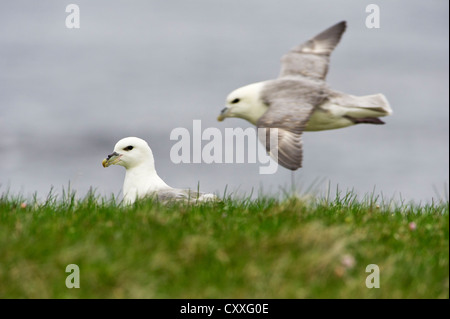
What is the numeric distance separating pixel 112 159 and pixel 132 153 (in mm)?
399

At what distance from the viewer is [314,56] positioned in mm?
10570

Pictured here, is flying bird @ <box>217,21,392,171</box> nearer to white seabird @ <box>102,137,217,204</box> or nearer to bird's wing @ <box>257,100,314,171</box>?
bird's wing @ <box>257,100,314,171</box>

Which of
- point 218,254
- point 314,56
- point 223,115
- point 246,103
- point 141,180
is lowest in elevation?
point 218,254

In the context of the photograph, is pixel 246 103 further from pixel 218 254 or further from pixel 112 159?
pixel 112 159

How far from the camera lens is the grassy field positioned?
261 inches

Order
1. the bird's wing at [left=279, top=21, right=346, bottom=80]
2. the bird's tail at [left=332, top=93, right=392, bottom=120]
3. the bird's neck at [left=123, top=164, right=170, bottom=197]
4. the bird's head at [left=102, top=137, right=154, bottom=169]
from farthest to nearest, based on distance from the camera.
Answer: the bird's head at [left=102, top=137, right=154, bottom=169] → the bird's neck at [left=123, top=164, right=170, bottom=197] → the bird's wing at [left=279, top=21, right=346, bottom=80] → the bird's tail at [left=332, top=93, right=392, bottom=120]

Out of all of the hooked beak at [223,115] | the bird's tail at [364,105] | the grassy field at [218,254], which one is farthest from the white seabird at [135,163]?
the bird's tail at [364,105]

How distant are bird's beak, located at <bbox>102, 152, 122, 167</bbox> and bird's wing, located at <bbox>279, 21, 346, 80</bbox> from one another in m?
3.66

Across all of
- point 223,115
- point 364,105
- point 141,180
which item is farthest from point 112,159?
point 364,105

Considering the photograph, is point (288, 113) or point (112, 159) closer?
point (288, 113)

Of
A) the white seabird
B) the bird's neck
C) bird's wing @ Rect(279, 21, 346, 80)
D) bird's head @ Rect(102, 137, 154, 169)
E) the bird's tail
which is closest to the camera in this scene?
the bird's tail

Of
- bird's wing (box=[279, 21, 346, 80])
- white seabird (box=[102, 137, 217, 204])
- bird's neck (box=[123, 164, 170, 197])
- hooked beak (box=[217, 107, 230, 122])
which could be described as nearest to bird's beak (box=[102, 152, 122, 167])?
white seabird (box=[102, 137, 217, 204])

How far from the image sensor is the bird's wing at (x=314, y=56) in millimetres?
10227
